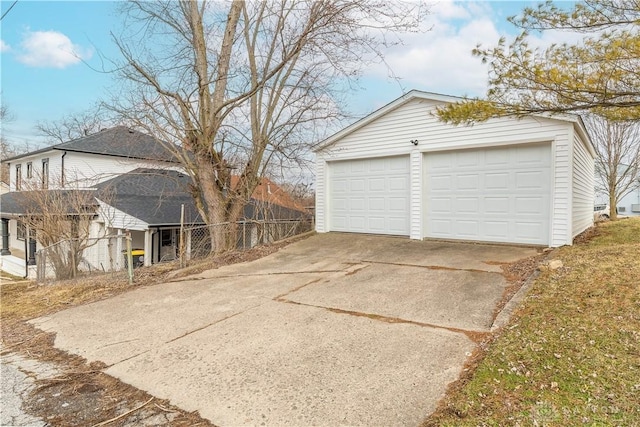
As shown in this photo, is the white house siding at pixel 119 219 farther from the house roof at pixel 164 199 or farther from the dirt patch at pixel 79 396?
the dirt patch at pixel 79 396

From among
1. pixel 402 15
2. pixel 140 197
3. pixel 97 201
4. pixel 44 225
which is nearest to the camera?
pixel 402 15

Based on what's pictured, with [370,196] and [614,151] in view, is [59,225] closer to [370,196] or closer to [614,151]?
[370,196]

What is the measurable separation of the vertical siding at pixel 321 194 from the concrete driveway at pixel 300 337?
4.16 m

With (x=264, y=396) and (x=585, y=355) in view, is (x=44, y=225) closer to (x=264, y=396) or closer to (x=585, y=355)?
(x=264, y=396)

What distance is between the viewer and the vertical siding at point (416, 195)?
9.39m

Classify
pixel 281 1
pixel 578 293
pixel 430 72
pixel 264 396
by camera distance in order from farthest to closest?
pixel 430 72 < pixel 281 1 < pixel 578 293 < pixel 264 396

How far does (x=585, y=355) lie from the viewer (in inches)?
113

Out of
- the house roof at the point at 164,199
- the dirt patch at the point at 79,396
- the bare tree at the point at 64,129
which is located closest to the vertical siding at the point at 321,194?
the house roof at the point at 164,199

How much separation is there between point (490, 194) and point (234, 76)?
658 cm

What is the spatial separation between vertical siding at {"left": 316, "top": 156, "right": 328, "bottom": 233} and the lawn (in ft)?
23.6

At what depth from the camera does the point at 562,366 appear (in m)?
2.75

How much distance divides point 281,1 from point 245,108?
2.69m

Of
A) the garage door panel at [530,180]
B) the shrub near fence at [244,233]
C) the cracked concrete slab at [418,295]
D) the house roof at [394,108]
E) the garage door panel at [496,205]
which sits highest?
the house roof at [394,108]

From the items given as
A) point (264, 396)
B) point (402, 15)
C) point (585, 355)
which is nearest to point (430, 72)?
point (402, 15)
